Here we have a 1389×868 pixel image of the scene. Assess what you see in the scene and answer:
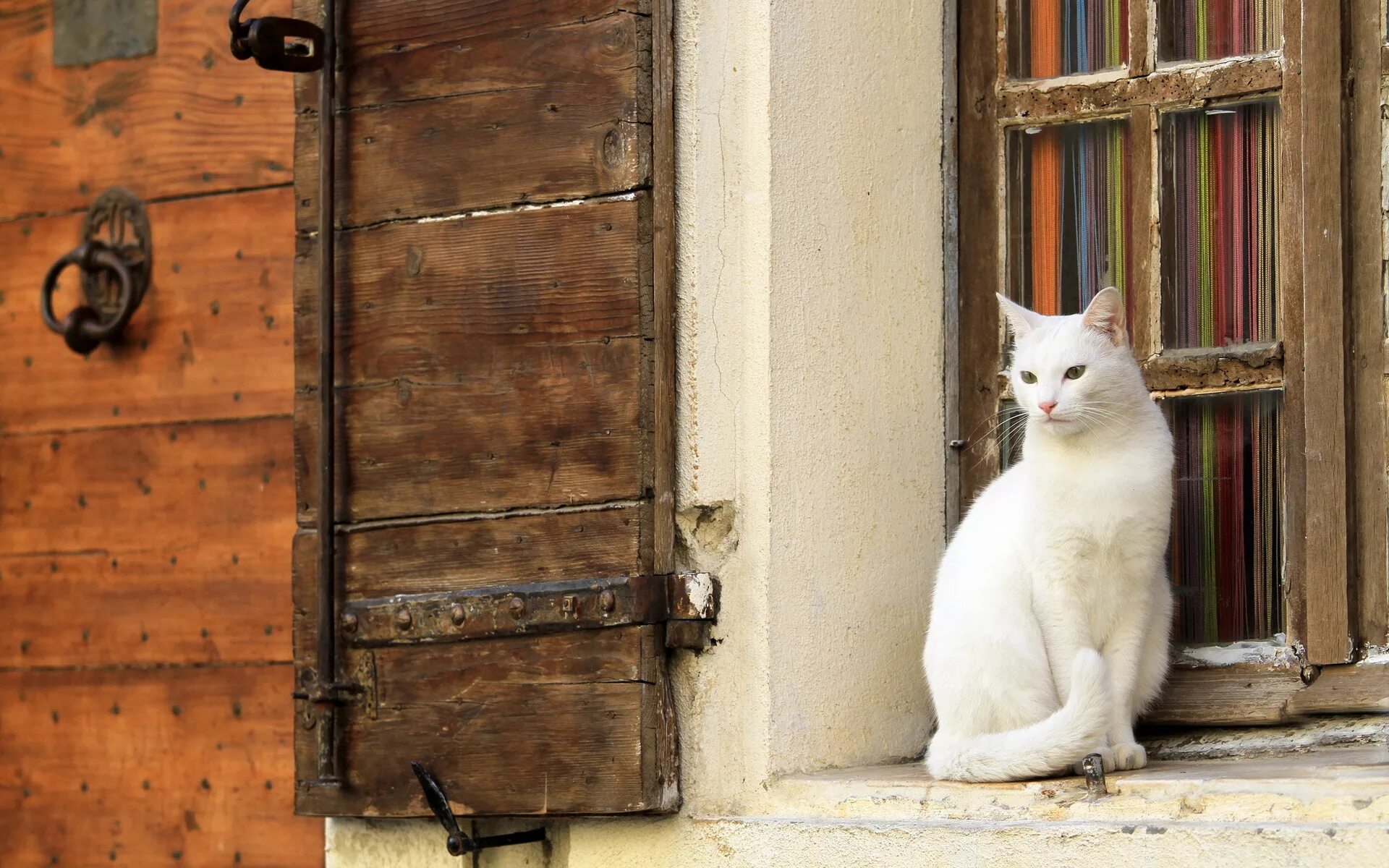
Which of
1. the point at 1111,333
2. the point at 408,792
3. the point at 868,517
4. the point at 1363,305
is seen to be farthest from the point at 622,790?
the point at 1363,305

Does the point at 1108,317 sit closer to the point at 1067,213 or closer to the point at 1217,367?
the point at 1217,367

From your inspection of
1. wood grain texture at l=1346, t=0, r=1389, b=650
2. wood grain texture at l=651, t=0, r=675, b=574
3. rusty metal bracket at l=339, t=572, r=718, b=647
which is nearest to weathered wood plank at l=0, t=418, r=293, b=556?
rusty metal bracket at l=339, t=572, r=718, b=647

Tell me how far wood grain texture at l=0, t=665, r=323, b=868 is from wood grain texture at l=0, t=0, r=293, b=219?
35.1 inches

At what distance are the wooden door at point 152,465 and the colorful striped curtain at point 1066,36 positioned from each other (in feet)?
4.19

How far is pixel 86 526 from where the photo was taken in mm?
3213

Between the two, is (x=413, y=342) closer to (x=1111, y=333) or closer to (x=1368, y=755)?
(x=1111, y=333)

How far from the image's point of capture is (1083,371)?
92.6 inches

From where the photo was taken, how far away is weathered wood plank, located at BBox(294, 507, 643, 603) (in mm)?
2461

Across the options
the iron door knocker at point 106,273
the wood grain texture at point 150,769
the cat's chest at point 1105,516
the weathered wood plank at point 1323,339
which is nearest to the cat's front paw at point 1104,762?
the cat's chest at point 1105,516

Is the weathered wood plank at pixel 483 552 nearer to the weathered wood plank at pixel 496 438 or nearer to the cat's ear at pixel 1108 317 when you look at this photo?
the weathered wood plank at pixel 496 438

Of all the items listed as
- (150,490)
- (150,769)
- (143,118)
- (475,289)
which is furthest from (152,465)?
(475,289)

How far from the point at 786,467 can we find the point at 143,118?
4.96 feet

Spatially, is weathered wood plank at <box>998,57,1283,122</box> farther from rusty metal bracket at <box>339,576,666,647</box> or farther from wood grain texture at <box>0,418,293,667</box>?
wood grain texture at <box>0,418,293,667</box>

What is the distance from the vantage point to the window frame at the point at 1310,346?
2.43 metres
